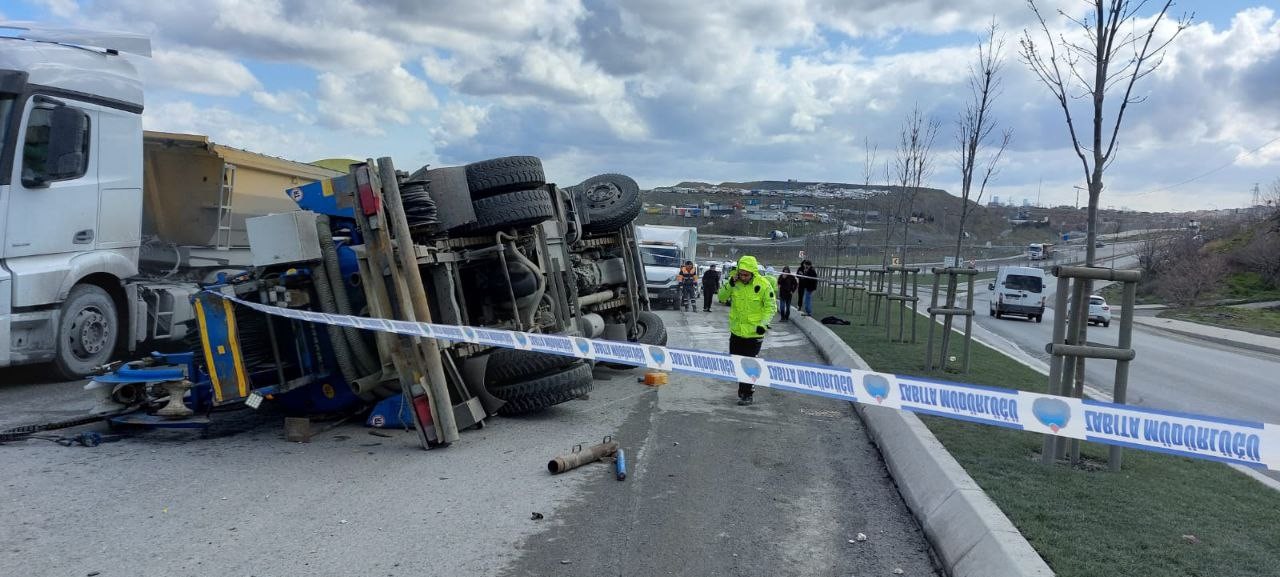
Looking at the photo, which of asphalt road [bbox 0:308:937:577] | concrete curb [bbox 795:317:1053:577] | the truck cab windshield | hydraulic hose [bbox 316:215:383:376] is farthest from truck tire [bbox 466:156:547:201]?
the truck cab windshield

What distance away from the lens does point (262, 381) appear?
7270mm

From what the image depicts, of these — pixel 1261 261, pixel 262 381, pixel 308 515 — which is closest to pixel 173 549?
pixel 308 515

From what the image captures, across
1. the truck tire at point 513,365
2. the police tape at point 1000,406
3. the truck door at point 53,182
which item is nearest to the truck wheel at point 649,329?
the truck tire at point 513,365

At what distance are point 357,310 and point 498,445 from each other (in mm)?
1636

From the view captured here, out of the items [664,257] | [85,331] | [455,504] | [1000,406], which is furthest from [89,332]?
[664,257]

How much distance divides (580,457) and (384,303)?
6.77ft

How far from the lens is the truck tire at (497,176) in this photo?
817 centimetres

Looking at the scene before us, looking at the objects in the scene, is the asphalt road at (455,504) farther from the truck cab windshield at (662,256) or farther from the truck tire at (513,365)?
the truck cab windshield at (662,256)

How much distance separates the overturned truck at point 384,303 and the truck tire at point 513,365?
0.01 m

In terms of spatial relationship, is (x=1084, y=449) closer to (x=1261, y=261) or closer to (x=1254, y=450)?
(x=1254, y=450)

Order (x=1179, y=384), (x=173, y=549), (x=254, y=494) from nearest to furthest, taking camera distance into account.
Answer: (x=173, y=549)
(x=254, y=494)
(x=1179, y=384)

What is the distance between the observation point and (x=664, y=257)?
28172 mm

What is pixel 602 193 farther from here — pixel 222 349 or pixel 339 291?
pixel 222 349

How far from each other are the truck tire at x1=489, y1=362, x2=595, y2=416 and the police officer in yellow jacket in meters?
2.13
